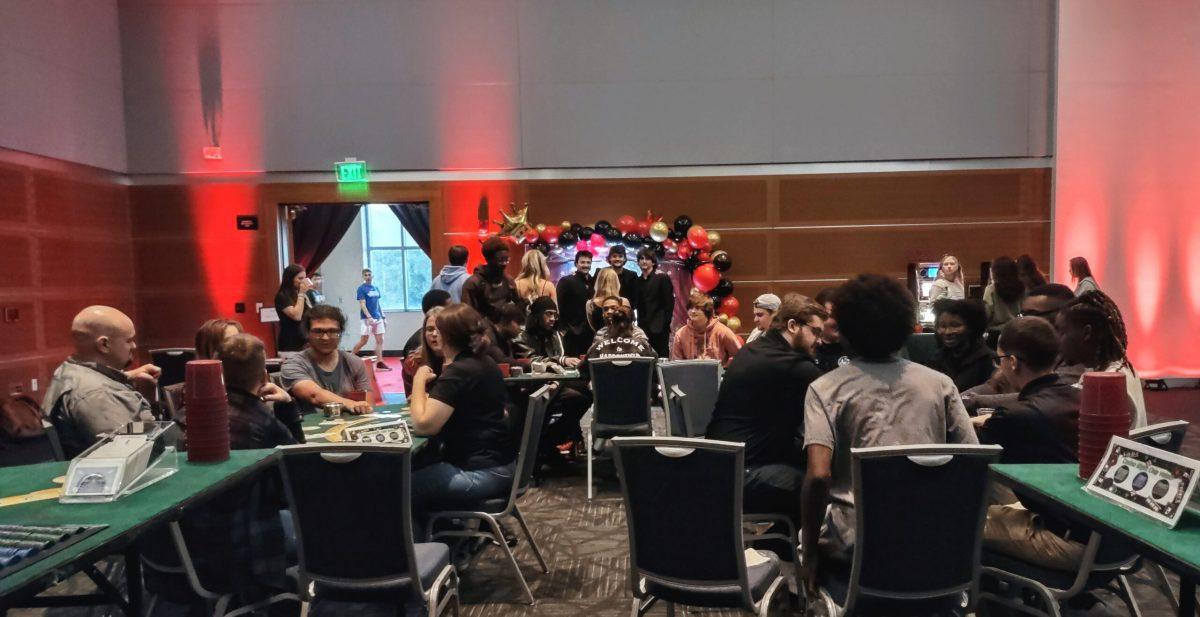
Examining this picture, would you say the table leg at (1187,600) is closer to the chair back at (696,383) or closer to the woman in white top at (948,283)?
the chair back at (696,383)

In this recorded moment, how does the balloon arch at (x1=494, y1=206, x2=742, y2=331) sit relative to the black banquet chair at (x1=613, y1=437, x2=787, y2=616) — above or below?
above

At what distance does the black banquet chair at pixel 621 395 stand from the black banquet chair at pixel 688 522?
225cm

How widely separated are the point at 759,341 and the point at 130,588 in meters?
2.08

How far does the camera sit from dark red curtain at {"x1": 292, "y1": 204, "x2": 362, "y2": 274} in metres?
9.20

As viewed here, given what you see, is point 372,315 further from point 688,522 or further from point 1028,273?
point 688,522

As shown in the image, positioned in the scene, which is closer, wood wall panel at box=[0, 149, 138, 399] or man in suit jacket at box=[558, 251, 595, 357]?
man in suit jacket at box=[558, 251, 595, 357]

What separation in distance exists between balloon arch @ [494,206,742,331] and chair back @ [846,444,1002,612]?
5893 millimetres

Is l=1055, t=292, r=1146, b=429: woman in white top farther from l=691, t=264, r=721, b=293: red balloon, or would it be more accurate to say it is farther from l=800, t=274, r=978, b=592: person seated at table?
l=691, t=264, r=721, b=293: red balloon

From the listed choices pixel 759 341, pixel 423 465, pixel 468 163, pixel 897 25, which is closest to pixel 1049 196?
pixel 897 25

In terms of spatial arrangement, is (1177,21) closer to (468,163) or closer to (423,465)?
(468,163)

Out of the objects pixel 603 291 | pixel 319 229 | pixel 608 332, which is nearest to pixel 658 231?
pixel 603 291

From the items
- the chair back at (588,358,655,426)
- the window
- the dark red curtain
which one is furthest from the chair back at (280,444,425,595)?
the window

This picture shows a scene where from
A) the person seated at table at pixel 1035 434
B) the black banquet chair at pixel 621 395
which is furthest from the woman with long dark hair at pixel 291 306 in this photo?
the person seated at table at pixel 1035 434

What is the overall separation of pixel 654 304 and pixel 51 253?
18.0ft
